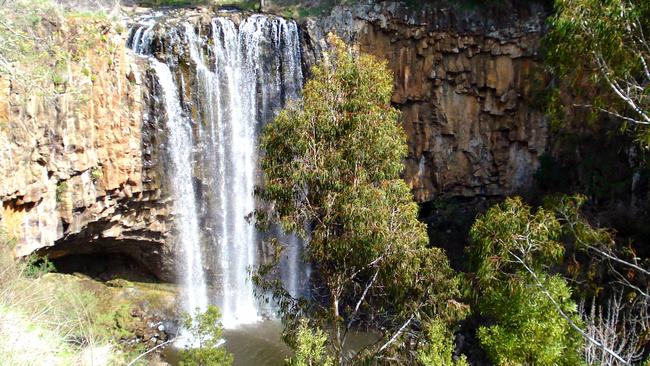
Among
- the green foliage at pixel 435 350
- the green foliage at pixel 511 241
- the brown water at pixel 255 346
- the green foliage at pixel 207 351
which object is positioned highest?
the green foliage at pixel 511 241

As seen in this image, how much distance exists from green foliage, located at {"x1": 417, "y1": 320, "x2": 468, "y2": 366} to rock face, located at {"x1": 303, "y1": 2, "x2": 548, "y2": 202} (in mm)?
9716

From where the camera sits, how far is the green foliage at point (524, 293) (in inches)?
290

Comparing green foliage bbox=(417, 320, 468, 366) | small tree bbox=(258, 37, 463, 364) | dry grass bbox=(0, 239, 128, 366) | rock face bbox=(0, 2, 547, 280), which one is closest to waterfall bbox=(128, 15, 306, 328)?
rock face bbox=(0, 2, 547, 280)

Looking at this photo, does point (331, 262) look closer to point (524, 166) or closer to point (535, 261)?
point (535, 261)

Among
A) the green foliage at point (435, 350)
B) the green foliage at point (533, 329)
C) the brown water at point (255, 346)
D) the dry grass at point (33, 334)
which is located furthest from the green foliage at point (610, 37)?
the brown water at point (255, 346)

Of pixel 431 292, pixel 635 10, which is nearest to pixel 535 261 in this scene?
pixel 431 292

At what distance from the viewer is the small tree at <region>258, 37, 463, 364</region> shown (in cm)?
802

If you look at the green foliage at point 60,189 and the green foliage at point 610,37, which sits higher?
the green foliage at point 610,37

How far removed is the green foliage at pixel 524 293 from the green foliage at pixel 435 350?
0.56 m

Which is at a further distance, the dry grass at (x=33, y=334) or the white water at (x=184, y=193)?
the white water at (x=184, y=193)

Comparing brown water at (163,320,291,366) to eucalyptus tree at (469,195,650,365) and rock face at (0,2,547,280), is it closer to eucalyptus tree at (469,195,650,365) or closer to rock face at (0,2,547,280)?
rock face at (0,2,547,280)

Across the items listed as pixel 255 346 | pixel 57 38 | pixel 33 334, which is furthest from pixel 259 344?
pixel 57 38

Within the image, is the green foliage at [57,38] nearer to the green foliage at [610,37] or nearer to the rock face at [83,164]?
the rock face at [83,164]

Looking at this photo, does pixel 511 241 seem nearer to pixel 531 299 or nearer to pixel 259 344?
pixel 531 299
